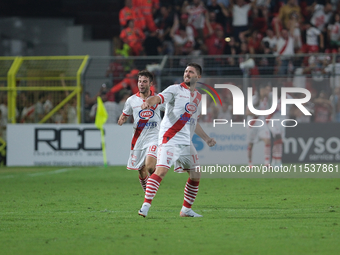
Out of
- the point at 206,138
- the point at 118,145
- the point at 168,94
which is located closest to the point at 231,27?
the point at 118,145

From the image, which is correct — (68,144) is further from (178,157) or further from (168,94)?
(168,94)

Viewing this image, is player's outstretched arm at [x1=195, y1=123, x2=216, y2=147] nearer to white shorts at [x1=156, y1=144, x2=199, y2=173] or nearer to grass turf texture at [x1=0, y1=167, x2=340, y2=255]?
white shorts at [x1=156, y1=144, x2=199, y2=173]

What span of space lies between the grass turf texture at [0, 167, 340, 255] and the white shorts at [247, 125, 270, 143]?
125 inches

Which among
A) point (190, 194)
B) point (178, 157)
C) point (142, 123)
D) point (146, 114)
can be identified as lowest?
point (190, 194)

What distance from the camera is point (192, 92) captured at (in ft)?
24.7

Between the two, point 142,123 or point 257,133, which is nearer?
point 142,123

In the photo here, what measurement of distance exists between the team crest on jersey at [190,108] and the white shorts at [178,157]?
468 mm

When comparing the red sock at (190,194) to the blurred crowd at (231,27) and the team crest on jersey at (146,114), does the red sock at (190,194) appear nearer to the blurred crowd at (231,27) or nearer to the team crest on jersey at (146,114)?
the team crest on jersey at (146,114)

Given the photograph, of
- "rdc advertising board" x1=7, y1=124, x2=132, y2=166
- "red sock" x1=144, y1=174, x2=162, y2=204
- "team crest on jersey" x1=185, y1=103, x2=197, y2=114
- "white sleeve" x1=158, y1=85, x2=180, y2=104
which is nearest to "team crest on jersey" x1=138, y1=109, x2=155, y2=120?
"team crest on jersey" x1=185, y1=103, x2=197, y2=114

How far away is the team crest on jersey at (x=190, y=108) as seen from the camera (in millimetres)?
7488

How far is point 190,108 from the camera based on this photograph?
7.51 meters

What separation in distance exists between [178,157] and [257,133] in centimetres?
917

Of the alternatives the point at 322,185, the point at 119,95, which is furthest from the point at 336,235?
the point at 119,95

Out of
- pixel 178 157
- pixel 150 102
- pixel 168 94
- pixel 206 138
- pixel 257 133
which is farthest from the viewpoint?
pixel 257 133
